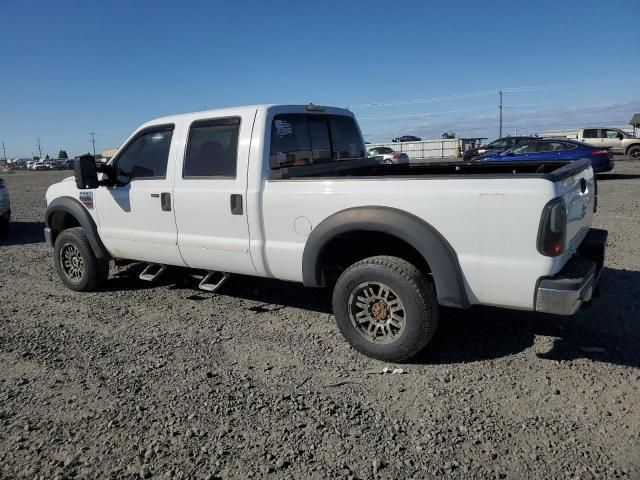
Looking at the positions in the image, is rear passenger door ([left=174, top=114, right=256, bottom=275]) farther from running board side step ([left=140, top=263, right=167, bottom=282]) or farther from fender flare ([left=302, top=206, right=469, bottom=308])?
fender flare ([left=302, top=206, right=469, bottom=308])

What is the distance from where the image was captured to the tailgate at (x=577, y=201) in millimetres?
3641

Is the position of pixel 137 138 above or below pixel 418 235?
above

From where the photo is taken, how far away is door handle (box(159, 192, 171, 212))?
523cm

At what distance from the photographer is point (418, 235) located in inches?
149

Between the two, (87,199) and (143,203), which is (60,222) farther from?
(143,203)

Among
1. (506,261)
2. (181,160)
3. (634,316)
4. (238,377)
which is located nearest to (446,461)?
(506,261)

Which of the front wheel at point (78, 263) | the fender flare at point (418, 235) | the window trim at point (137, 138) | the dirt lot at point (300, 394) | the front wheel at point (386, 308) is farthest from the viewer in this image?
the front wheel at point (78, 263)

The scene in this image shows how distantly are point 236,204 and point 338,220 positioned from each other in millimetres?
1060

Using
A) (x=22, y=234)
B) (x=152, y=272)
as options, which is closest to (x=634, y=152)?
(x=22, y=234)

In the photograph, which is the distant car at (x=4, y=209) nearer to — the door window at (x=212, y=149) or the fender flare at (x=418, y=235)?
the door window at (x=212, y=149)

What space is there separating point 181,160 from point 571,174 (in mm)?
3371

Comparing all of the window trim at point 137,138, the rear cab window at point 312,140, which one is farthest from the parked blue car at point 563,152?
the window trim at point 137,138

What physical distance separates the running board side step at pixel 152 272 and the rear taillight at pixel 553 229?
3824 millimetres

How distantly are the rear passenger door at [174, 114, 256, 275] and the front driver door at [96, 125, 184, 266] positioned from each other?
180 millimetres
